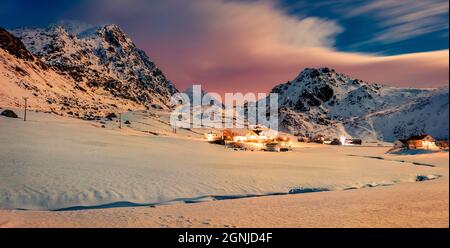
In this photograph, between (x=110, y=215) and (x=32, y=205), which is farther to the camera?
(x=32, y=205)

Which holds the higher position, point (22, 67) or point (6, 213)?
point (22, 67)

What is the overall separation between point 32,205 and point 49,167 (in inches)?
301

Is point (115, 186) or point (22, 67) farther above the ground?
point (22, 67)

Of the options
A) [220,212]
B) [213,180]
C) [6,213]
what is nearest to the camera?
[6,213]

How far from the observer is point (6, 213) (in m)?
14.3

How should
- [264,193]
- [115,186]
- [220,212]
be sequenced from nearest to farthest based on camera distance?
[220,212]
[115,186]
[264,193]

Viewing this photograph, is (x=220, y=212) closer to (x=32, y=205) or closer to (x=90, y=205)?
(x=90, y=205)

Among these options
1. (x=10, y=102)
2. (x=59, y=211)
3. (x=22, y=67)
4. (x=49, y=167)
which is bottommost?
(x=59, y=211)

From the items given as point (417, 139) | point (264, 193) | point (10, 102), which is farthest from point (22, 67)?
point (264, 193)

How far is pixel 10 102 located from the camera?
11231 centimetres
